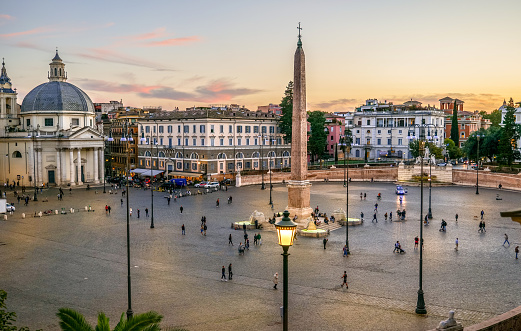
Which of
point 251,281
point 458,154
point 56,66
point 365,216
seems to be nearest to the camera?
point 251,281

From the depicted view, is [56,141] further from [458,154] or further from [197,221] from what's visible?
[458,154]

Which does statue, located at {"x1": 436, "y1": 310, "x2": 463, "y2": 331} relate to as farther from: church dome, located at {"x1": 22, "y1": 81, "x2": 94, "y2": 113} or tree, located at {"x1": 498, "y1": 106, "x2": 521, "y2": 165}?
church dome, located at {"x1": 22, "y1": 81, "x2": 94, "y2": 113}

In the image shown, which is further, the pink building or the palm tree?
the pink building

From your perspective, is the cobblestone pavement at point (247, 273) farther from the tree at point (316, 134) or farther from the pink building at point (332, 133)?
the pink building at point (332, 133)

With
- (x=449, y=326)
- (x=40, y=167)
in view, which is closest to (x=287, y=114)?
(x=40, y=167)

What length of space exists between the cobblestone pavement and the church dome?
29353 millimetres

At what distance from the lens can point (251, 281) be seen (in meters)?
22.5

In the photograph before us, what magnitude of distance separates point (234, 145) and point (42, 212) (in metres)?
33.1

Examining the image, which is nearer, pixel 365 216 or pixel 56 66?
pixel 365 216

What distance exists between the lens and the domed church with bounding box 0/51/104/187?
2520 inches

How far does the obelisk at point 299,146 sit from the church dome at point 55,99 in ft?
138

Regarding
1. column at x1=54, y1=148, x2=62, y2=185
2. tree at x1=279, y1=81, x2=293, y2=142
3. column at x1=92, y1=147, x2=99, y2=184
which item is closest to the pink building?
tree at x1=279, y1=81, x2=293, y2=142

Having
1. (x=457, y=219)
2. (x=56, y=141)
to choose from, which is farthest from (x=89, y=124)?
(x=457, y=219)

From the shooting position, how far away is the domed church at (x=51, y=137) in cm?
6400
